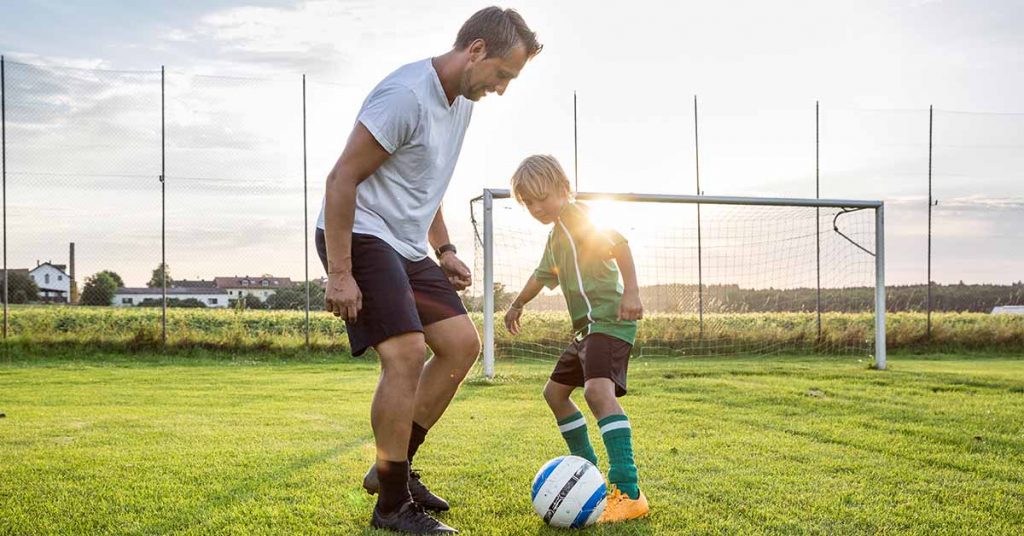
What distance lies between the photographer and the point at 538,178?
3.69m

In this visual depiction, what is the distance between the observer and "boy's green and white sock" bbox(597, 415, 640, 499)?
335 centimetres

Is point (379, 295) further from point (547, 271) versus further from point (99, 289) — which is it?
point (99, 289)

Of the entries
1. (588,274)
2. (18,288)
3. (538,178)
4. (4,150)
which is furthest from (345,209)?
(18,288)

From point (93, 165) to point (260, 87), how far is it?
3.12 metres

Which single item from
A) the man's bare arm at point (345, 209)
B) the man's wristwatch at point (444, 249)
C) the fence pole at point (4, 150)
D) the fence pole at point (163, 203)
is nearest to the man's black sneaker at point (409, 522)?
the man's bare arm at point (345, 209)

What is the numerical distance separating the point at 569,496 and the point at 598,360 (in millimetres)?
667

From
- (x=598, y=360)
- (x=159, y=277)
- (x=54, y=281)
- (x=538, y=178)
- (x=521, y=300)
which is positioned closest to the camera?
(x=598, y=360)

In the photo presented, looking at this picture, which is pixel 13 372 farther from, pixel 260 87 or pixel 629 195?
Result: pixel 629 195

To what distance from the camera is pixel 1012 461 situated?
4520 mm

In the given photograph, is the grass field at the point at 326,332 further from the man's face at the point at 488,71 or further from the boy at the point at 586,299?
the man's face at the point at 488,71

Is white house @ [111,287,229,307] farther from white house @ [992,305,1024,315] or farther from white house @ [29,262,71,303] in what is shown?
white house @ [992,305,1024,315]

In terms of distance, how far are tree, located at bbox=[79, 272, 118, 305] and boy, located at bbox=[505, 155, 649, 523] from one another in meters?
13.6

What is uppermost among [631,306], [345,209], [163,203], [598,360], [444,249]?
[163,203]

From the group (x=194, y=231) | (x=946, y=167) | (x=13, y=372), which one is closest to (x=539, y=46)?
(x=13, y=372)
